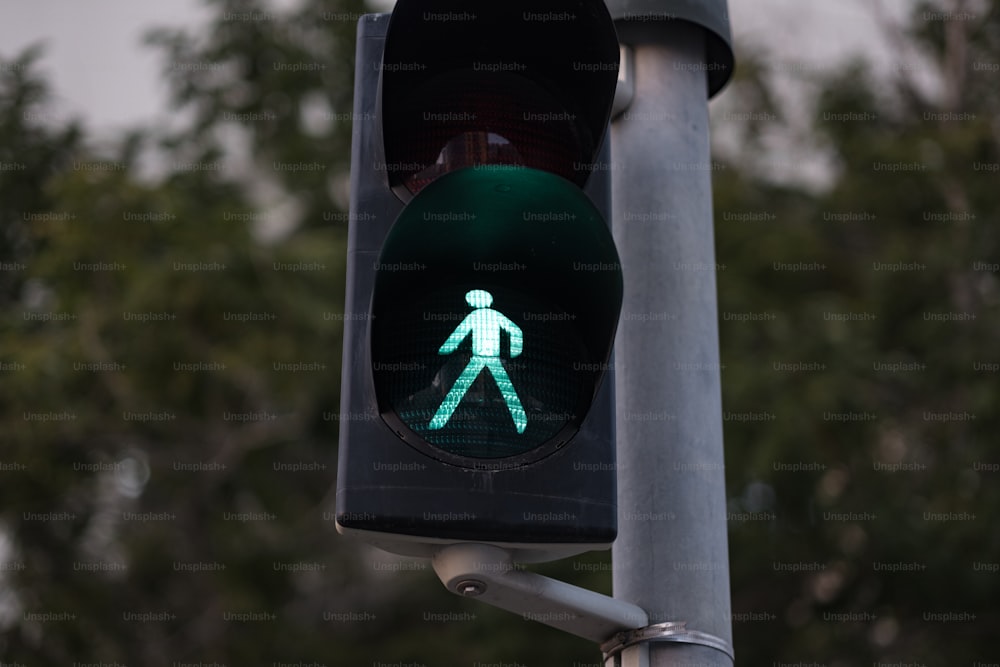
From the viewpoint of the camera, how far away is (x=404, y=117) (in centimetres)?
220

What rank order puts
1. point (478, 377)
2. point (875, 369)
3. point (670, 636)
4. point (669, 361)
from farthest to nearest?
point (875, 369), point (669, 361), point (670, 636), point (478, 377)

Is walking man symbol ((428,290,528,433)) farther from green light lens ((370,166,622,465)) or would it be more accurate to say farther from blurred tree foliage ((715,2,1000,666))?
blurred tree foliage ((715,2,1000,666))

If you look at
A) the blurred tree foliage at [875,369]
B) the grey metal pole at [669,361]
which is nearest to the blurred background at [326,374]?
the blurred tree foliage at [875,369]

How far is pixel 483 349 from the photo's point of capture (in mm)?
2016

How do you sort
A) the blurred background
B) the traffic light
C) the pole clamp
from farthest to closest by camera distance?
the blurred background < the pole clamp < the traffic light

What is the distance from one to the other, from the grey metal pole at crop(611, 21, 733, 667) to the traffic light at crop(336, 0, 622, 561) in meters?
0.26

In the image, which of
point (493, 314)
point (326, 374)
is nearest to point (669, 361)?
point (493, 314)

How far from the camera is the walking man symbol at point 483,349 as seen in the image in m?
1.99

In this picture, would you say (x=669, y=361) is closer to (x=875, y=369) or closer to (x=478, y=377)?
(x=478, y=377)

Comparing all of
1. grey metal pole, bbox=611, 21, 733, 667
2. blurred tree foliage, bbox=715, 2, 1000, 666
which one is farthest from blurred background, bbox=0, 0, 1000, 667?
grey metal pole, bbox=611, 21, 733, 667

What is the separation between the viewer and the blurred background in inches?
375

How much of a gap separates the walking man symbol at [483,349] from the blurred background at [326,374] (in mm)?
6544

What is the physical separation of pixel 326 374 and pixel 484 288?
339 inches

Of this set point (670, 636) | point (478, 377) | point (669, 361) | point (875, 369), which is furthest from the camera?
point (875, 369)
